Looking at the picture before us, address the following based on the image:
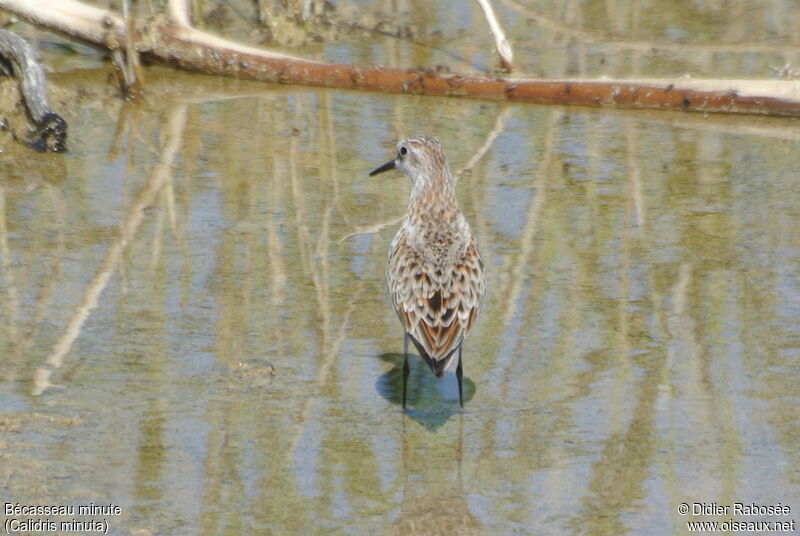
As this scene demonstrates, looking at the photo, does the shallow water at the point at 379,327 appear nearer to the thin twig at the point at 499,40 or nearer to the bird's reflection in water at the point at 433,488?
the bird's reflection in water at the point at 433,488

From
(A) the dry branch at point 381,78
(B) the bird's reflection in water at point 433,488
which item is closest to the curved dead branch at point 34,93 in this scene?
(A) the dry branch at point 381,78

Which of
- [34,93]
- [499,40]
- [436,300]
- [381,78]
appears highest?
[499,40]

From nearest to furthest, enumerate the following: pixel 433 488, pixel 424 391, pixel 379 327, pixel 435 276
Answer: pixel 433 488
pixel 435 276
pixel 424 391
pixel 379 327

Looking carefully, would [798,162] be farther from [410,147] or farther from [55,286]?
[55,286]

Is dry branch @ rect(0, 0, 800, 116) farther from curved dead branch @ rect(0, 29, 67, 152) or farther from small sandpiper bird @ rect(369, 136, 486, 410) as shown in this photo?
small sandpiper bird @ rect(369, 136, 486, 410)

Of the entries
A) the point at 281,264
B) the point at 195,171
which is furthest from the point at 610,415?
the point at 195,171

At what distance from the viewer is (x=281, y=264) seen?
26.0ft

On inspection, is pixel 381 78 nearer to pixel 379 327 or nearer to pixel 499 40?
pixel 499 40

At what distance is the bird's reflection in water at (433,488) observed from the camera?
5309 millimetres

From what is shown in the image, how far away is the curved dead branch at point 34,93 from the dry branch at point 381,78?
4.42 feet

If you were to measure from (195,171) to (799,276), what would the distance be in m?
4.24

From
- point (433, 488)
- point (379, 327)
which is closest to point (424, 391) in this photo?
point (379, 327)

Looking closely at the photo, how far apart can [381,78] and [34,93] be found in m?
2.94

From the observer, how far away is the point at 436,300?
6.27 m
